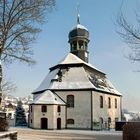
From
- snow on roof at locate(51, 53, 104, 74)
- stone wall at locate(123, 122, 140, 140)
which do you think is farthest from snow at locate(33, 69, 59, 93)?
stone wall at locate(123, 122, 140, 140)

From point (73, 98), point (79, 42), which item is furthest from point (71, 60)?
point (73, 98)

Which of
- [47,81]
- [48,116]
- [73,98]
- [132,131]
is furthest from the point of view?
[47,81]

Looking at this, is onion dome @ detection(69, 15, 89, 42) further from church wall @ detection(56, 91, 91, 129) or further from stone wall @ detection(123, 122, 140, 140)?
stone wall @ detection(123, 122, 140, 140)

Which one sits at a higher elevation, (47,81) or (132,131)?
(47,81)

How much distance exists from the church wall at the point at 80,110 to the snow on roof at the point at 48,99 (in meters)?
1.30

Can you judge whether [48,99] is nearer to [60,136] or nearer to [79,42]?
[79,42]

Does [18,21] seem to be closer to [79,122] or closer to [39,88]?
[79,122]

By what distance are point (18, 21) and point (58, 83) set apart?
37829 mm

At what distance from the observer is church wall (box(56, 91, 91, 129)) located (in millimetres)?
54969

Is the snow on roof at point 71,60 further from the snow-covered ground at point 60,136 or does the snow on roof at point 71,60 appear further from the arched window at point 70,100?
the snow-covered ground at point 60,136

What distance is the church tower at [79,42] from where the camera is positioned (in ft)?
208

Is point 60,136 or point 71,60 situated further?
point 71,60

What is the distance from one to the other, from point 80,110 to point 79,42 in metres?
13.8

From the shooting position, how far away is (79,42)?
209 feet
